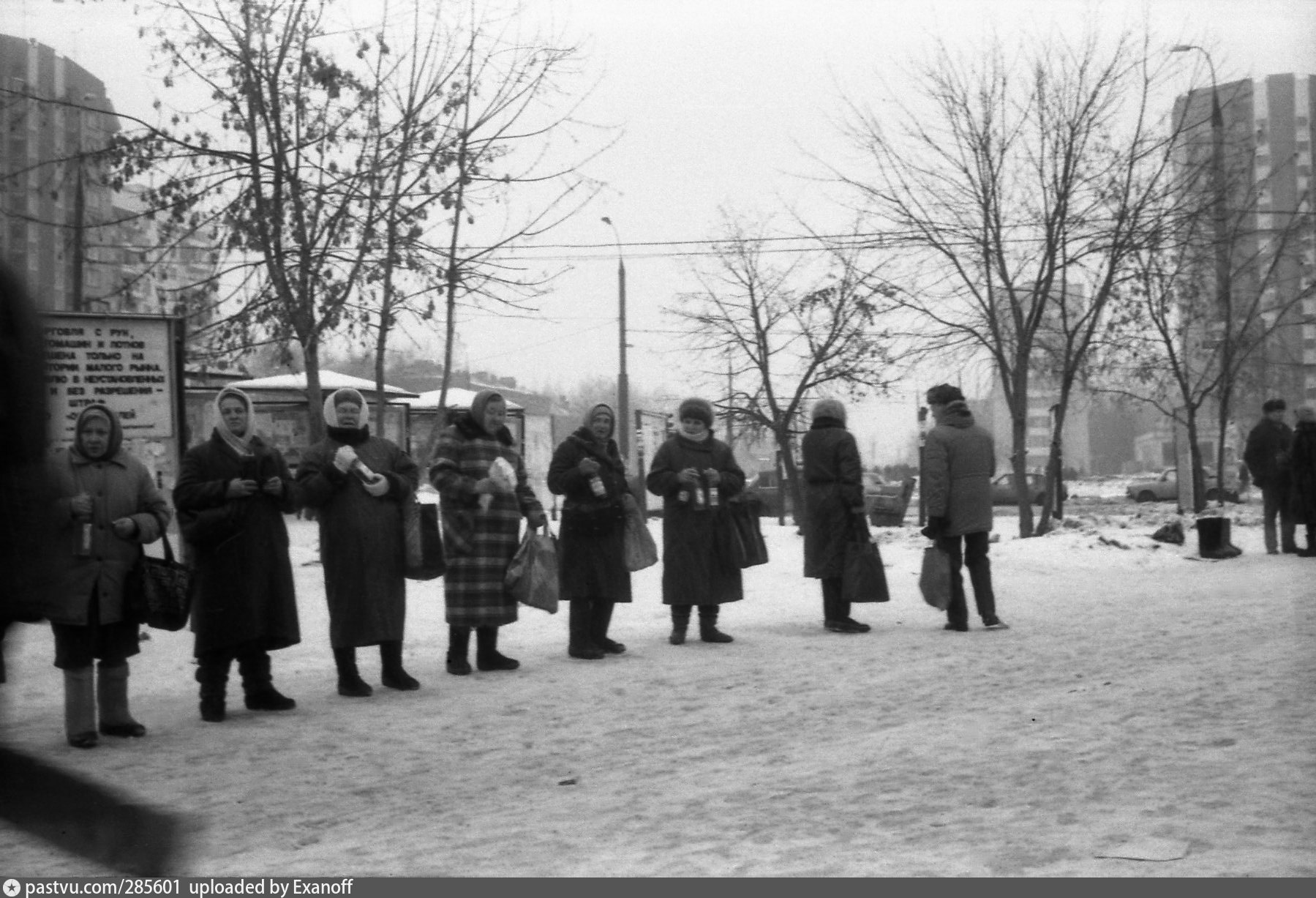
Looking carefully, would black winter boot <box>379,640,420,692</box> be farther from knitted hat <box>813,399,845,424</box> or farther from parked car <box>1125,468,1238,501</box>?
parked car <box>1125,468,1238,501</box>

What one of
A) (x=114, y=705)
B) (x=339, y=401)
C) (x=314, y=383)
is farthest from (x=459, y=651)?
(x=314, y=383)

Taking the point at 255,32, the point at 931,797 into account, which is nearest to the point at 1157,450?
the point at 255,32

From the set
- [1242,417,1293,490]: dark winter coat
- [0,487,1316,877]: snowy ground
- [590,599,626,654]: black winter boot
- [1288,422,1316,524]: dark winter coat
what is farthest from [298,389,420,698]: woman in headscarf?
[1242,417,1293,490]: dark winter coat

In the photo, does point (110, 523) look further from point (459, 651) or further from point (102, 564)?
point (459, 651)

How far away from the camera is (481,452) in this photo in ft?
31.8

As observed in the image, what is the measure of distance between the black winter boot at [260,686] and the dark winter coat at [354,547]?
1.57ft

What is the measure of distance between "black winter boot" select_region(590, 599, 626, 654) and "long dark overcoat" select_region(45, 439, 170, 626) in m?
3.54

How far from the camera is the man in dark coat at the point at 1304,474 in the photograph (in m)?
17.0

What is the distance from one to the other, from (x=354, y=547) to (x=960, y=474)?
484cm

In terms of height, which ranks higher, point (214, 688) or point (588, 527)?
point (588, 527)

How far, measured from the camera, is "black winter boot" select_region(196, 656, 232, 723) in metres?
7.89

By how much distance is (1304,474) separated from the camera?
1700cm
